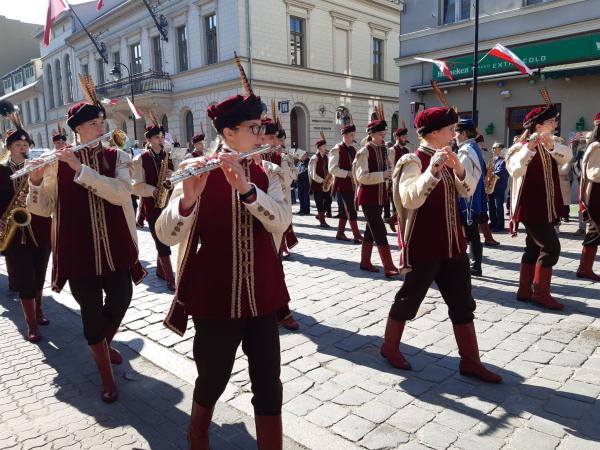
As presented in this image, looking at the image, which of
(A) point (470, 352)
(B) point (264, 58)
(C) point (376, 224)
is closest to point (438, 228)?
(A) point (470, 352)

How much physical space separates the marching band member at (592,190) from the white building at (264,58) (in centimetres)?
1743

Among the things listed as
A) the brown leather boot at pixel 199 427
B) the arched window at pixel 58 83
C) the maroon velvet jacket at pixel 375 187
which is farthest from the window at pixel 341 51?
the brown leather boot at pixel 199 427

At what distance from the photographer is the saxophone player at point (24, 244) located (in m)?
5.08

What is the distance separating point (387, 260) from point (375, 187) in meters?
1.03

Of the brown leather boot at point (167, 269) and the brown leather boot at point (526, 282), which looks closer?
the brown leather boot at point (526, 282)

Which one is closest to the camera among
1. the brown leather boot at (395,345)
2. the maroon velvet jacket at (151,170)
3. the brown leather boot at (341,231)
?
the brown leather boot at (395,345)

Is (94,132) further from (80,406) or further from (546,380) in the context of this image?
(546,380)

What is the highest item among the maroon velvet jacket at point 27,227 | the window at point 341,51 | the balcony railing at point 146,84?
the window at point 341,51

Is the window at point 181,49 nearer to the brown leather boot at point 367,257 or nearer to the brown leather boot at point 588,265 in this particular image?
the brown leather boot at point 367,257

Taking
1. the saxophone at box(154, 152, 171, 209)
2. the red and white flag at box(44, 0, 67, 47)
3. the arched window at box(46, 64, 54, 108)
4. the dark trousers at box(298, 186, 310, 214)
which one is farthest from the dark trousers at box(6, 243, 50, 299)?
the arched window at box(46, 64, 54, 108)

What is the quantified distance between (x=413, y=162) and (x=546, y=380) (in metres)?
1.93

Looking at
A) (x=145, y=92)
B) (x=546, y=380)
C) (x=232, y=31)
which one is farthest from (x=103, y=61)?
(x=546, y=380)

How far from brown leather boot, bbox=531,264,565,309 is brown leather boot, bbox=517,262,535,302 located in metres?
0.14

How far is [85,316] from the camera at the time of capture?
3.59 m
